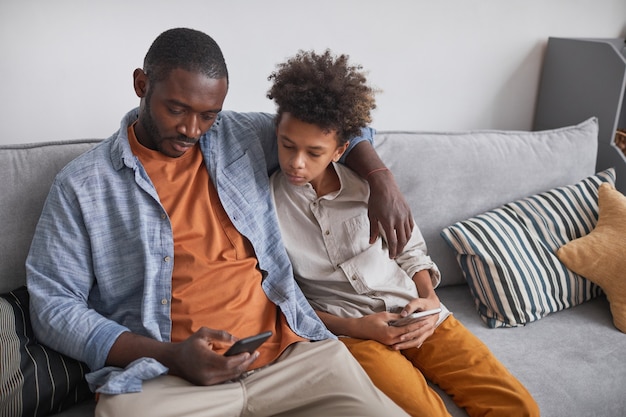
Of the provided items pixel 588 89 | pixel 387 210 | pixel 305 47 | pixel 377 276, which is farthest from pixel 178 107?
pixel 588 89

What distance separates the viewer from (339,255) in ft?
5.63

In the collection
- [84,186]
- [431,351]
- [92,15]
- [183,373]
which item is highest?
[92,15]

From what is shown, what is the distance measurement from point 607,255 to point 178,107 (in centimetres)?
143

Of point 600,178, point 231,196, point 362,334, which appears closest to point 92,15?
point 231,196

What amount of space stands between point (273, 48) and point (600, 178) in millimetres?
1279

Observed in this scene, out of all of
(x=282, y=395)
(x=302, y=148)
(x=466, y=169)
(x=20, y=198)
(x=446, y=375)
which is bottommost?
(x=446, y=375)

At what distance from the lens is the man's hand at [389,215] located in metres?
1.64

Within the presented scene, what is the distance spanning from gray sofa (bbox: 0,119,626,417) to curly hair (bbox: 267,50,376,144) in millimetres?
449

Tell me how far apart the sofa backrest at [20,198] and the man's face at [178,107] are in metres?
0.33

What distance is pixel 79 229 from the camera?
1428mm

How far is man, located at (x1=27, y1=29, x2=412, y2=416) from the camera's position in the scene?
1351 mm

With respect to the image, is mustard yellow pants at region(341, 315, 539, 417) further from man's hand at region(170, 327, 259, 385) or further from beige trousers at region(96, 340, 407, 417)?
man's hand at region(170, 327, 259, 385)

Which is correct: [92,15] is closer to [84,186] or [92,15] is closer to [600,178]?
[84,186]

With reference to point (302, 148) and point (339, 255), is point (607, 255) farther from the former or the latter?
point (302, 148)
